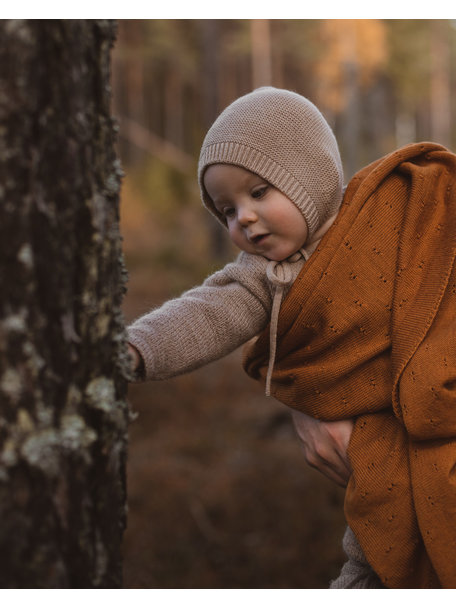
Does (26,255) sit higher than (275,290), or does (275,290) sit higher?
(26,255)

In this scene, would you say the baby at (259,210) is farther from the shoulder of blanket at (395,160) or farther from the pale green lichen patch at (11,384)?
the pale green lichen patch at (11,384)

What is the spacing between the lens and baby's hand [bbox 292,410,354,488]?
1.82m

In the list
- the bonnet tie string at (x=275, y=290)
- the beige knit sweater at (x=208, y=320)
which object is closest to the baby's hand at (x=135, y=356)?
the beige knit sweater at (x=208, y=320)

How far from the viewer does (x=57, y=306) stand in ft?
3.64

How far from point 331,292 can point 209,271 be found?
2.63 metres

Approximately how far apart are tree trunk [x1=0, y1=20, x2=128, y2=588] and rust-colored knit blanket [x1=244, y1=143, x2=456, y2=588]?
0.74 metres

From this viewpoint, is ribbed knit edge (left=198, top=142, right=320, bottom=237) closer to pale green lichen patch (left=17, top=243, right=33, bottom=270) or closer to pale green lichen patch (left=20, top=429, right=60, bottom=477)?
pale green lichen patch (left=17, top=243, right=33, bottom=270)

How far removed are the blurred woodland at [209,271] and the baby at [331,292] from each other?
38 centimetres

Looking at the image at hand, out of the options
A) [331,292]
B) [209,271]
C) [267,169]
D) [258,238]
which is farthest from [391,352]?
[209,271]

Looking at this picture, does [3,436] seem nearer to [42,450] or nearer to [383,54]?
[42,450]

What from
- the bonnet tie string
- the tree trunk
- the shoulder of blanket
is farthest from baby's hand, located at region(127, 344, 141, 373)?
the shoulder of blanket

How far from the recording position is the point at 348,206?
1.83 m

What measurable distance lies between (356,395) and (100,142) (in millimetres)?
1066

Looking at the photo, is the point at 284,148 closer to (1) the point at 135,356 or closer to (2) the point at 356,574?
(1) the point at 135,356
